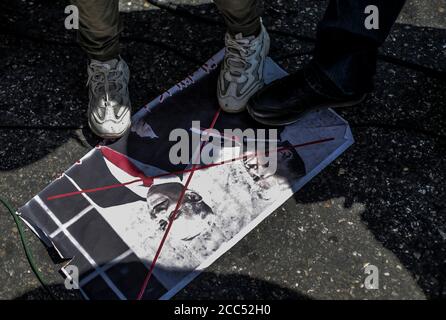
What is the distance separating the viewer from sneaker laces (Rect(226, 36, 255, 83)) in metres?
1.36

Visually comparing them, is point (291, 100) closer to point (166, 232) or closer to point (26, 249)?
point (166, 232)

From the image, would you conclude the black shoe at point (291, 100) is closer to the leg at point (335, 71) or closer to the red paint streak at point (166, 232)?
the leg at point (335, 71)

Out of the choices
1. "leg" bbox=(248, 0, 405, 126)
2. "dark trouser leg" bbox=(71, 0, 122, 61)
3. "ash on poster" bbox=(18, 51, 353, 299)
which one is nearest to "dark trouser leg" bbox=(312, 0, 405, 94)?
"leg" bbox=(248, 0, 405, 126)

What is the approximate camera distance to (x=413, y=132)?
141 centimetres

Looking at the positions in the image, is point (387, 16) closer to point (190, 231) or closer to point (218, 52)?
point (218, 52)

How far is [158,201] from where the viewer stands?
1316 mm

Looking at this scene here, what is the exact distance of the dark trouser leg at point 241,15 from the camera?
4.00ft

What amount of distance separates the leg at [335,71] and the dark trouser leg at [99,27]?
382mm

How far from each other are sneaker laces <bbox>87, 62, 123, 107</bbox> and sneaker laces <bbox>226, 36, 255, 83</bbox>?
0.29 meters

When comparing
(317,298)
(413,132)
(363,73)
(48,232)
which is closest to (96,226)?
(48,232)

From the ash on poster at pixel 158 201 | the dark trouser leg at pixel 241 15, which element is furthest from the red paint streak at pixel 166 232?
the dark trouser leg at pixel 241 15

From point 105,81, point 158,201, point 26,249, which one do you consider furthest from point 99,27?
point 26,249

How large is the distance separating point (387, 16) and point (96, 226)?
0.81 metres

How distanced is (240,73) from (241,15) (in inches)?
7.1
